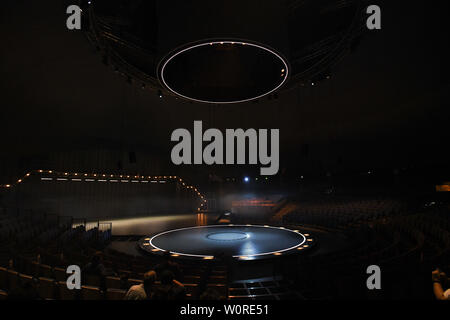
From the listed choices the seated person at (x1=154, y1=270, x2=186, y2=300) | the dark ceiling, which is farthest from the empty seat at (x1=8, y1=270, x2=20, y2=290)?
the dark ceiling

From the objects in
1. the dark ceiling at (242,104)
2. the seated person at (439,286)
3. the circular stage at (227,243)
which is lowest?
the circular stage at (227,243)

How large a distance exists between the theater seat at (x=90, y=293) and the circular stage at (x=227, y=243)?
4206mm

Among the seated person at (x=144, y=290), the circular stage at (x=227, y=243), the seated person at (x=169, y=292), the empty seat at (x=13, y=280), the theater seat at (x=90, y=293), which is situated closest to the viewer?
the seated person at (x=169, y=292)

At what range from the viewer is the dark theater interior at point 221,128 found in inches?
184

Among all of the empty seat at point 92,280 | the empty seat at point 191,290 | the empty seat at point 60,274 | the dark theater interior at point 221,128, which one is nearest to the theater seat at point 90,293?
the dark theater interior at point 221,128

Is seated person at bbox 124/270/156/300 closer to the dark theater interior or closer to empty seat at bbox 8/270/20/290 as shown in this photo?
the dark theater interior

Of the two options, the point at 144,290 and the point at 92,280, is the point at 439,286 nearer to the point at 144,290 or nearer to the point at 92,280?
the point at 144,290

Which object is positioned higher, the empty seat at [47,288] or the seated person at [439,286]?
the seated person at [439,286]

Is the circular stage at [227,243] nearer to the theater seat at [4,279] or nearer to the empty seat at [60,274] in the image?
the empty seat at [60,274]

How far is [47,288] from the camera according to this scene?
4.37m

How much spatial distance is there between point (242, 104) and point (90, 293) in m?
8.56

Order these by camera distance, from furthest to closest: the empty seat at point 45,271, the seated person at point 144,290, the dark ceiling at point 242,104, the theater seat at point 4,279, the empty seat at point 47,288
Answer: the dark ceiling at point 242,104, the empty seat at point 45,271, the theater seat at point 4,279, the empty seat at point 47,288, the seated person at point 144,290

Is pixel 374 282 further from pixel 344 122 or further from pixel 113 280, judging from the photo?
pixel 344 122

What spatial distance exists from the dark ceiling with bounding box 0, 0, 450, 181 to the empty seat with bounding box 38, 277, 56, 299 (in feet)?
16.5
